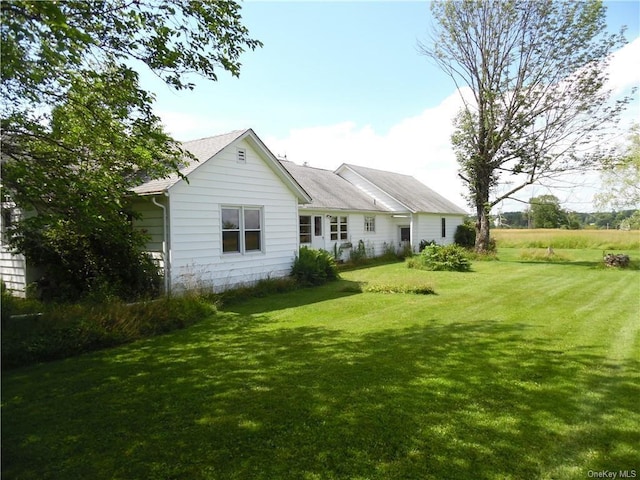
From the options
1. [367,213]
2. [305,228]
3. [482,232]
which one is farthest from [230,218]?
[482,232]

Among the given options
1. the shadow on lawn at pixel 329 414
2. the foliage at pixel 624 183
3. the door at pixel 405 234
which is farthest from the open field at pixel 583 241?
the shadow on lawn at pixel 329 414

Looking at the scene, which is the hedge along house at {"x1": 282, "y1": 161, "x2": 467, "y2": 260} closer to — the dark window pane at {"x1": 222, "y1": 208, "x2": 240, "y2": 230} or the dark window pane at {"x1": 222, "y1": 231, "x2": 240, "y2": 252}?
the dark window pane at {"x1": 222, "y1": 208, "x2": 240, "y2": 230}

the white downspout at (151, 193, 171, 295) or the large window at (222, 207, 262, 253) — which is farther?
the large window at (222, 207, 262, 253)

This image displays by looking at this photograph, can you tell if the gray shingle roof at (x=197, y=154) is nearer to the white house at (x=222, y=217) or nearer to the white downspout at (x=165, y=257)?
the white house at (x=222, y=217)

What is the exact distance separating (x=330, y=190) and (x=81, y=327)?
59.0 ft

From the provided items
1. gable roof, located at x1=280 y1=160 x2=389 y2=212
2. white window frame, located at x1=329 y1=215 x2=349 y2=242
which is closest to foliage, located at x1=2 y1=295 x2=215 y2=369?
gable roof, located at x1=280 y1=160 x2=389 y2=212

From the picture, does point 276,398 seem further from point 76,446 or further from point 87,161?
point 87,161

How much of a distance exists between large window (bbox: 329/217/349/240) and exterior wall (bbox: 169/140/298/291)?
699 cm

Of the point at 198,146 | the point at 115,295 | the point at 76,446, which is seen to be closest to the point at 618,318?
the point at 76,446

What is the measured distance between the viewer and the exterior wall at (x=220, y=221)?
10.4 m

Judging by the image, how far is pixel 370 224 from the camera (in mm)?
24094

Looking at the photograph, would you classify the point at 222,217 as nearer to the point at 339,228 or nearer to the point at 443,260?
the point at 339,228

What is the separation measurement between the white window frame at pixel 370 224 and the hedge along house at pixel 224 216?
9.84m

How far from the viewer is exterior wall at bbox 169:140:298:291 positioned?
Result: 408 inches
